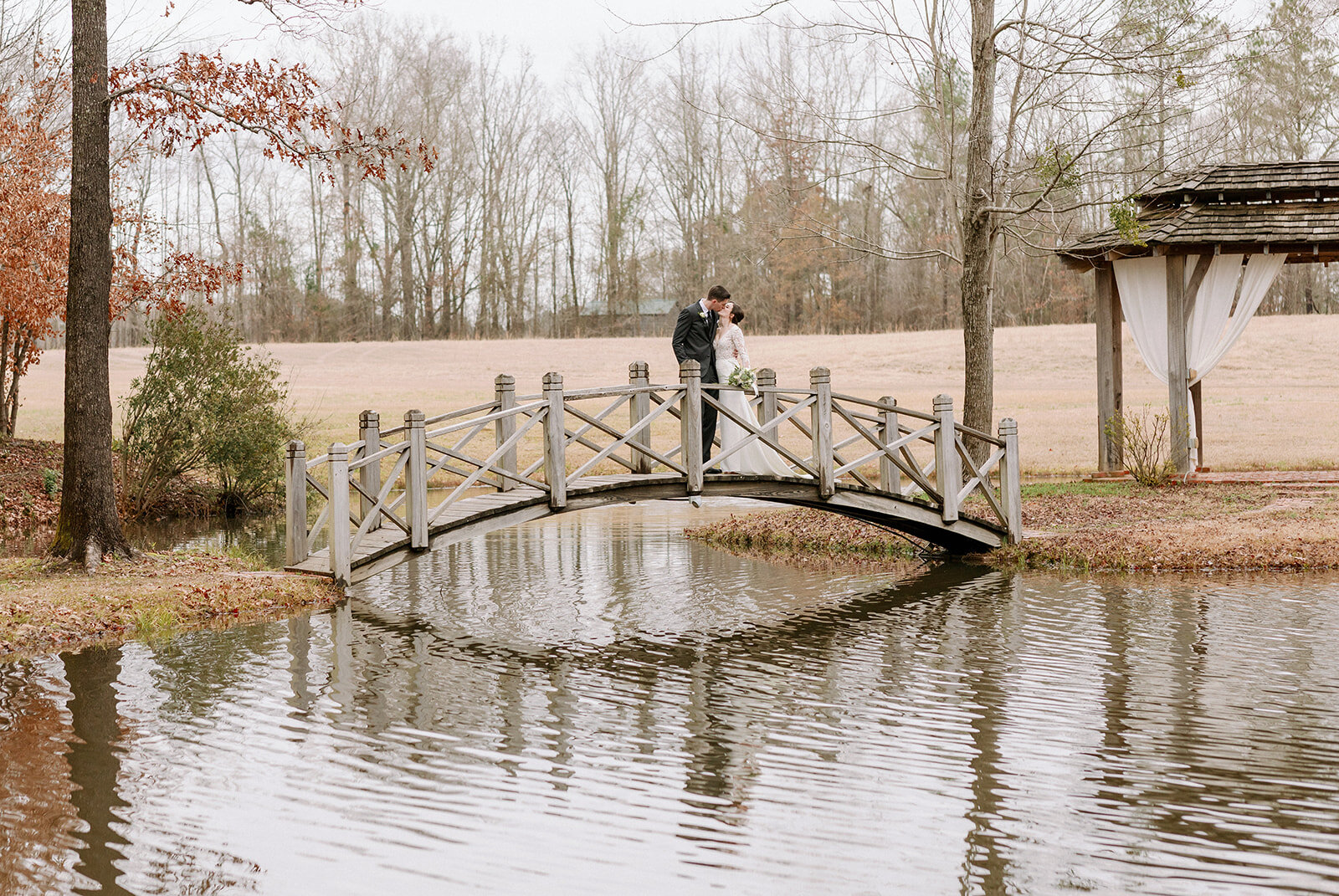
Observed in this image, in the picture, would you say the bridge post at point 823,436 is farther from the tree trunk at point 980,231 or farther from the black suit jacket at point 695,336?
the tree trunk at point 980,231

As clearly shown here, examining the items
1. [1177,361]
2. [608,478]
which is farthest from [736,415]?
[1177,361]

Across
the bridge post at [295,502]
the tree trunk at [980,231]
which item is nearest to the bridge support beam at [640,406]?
the bridge post at [295,502]

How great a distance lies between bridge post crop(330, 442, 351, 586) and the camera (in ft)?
35.6

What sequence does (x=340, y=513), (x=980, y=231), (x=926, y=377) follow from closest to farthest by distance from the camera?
(x=340, y=513)
(x=980, y=231)
(x=926, y=377)

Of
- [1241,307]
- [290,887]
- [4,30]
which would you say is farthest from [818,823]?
[4,30]

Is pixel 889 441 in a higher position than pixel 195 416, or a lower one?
lower

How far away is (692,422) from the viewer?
1183 cm

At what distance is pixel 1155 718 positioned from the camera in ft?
23.8

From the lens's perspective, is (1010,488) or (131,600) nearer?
(131,600)

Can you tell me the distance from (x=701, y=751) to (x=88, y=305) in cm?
844

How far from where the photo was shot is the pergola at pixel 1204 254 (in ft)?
58.3

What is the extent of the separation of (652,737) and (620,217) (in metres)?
→ 48.7

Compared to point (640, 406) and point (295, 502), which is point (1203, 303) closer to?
point (640, 406)

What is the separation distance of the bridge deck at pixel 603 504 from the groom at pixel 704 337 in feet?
2.63
